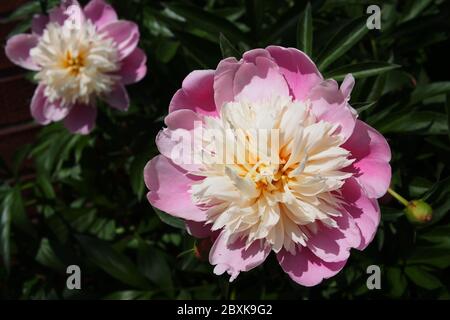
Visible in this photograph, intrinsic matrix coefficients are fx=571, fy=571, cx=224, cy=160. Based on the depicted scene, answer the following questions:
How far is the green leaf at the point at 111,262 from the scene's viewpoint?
1145 millimetres

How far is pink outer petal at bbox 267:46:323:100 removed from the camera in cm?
70

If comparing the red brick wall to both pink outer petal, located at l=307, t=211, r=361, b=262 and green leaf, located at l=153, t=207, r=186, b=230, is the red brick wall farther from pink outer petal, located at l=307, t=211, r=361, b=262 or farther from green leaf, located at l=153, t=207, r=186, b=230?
pink outer petal, located at l=307, t=211, r=361, b=262

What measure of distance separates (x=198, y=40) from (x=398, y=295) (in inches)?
21.1

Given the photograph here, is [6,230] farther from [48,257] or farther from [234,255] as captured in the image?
[234,255]

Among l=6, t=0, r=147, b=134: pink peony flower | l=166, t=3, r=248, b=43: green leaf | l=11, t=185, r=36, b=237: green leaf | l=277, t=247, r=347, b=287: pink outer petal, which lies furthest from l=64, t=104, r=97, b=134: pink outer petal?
l=277, t=247, r=347, b=287: pink outer petal

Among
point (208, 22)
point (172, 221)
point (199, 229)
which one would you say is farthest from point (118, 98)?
point (199, 229)

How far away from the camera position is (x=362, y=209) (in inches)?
27.0

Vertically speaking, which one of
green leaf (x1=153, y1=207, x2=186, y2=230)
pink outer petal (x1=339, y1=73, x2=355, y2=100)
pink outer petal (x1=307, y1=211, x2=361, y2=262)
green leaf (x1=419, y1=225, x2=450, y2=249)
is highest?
pink outer petal (x1=339, y1=73, x2=355, y2=100)

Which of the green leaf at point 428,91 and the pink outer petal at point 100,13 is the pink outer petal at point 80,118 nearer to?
the pink outer petal at point 100,13

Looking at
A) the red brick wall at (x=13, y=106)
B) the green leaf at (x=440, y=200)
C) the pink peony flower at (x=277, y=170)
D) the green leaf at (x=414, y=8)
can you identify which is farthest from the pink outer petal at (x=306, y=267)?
the red brick wall at (x=13, y=106)

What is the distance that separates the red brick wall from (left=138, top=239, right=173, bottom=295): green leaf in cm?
65

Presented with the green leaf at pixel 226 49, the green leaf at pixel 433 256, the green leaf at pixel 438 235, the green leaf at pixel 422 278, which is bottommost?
the green leaf at pixel 422 278
